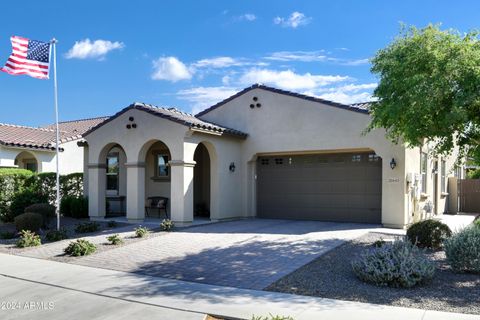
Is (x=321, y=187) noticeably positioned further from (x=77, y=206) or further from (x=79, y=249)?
(x=77, y=206)

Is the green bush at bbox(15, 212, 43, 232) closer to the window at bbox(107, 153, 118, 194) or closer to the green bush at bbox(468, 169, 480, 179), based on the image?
the window at bbox(107, 153, 118, 194)

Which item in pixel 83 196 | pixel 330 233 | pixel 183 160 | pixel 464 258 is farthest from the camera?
pixel 83 196

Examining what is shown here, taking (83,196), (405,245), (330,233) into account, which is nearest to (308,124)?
(330,233)

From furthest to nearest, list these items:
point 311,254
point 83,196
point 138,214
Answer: point 83,196 < point 138,214 < point 311,254

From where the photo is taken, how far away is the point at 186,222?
589 inches

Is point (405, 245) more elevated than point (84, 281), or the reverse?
point (405, 245)

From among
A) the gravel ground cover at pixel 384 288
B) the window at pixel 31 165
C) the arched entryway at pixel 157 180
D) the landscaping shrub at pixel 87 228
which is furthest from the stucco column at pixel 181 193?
the window at pixel 31 165

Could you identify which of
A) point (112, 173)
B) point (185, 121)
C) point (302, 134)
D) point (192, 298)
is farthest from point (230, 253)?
point (112, 173)

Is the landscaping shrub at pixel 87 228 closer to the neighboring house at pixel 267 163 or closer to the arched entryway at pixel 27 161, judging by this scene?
the neighboring house at pixel 267 163

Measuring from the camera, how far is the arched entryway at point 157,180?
18.0 metres

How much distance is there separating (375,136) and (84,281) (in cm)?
1032

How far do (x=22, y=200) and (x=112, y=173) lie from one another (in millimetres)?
3893

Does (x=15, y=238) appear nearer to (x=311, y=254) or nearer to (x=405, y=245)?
(x=311, y=254)

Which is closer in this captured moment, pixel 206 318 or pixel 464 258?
pixel 206 318
